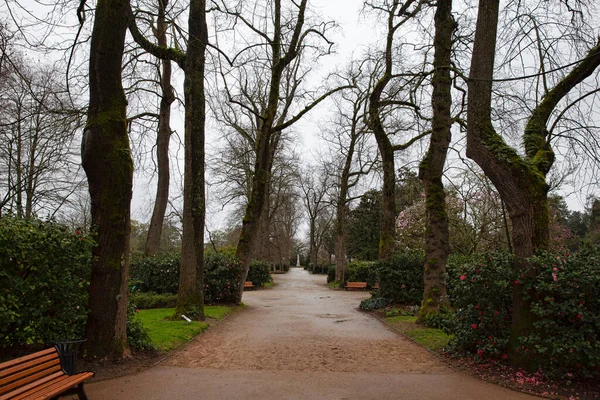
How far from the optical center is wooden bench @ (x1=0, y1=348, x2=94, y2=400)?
12.3ft

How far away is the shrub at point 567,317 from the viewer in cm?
547

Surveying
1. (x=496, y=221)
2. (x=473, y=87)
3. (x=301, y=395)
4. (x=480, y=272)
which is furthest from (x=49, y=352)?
(x=496, y=221)

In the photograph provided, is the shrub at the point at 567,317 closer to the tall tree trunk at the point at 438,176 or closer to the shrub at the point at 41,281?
the tall tree trunk at the point at 438,176

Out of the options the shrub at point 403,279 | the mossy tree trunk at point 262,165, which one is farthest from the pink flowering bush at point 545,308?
the mossy tree trunk at point 262,165

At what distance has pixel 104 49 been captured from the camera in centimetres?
664

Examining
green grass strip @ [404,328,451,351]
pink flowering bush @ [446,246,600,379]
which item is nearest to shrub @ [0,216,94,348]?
pink flowering bush @ [446,246,600,379]

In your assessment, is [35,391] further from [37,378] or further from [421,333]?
[421,333]

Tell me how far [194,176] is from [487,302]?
8.21 m

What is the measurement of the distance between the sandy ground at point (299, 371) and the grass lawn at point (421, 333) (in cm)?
26

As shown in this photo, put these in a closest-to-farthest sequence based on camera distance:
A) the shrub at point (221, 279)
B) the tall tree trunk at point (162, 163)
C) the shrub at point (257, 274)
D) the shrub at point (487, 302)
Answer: the shrub at point (487, 302), the shrub at point (221, 279), the tall tree trunk at point (162, 163), the shrub at point (257, 274)

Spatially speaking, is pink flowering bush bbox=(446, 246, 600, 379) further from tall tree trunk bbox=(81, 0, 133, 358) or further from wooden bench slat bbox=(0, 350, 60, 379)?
wooden bench slat bbox=(0, 350, 60, 379)

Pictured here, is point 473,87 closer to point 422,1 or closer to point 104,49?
point 422,1

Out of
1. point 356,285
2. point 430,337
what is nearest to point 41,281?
point 430,337

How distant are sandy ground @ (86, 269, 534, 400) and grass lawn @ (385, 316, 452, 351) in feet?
0.84
